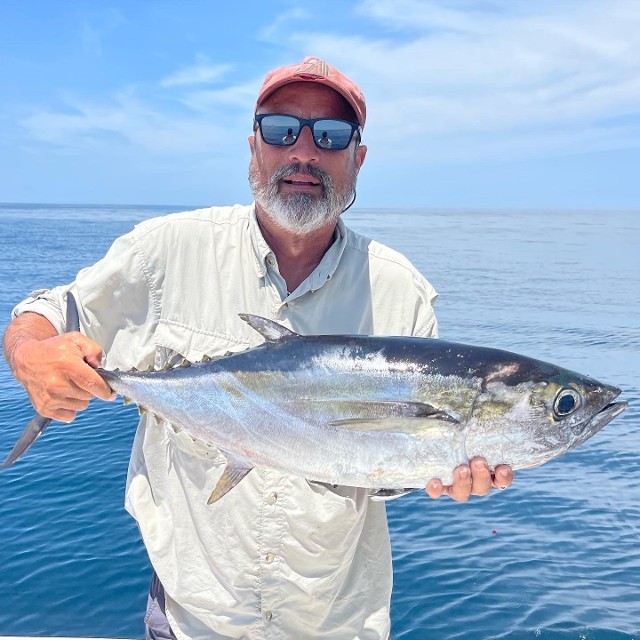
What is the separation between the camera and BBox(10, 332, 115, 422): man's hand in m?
2.21

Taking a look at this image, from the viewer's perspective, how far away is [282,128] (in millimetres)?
2809

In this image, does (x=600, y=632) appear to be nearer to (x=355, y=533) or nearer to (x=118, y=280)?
(x=355, y=533)

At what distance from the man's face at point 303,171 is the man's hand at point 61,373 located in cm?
95

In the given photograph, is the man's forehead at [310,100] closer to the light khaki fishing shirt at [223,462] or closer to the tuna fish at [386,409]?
the light khaki fishing shirt at [223,462]

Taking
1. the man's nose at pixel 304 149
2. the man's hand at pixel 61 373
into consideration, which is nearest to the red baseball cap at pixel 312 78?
the man's nose at pixel 304 149

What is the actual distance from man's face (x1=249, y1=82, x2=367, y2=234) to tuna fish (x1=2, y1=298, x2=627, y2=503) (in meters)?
0.58

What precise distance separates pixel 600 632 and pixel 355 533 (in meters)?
3.66

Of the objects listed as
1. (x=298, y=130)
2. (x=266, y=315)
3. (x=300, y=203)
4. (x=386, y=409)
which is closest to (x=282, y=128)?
(x=298, y=130)

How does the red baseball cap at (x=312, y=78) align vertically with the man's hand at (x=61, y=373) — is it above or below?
above

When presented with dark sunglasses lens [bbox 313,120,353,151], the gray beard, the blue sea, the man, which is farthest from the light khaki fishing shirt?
the blue sea

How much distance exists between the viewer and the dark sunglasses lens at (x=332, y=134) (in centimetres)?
281

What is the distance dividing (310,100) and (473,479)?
5.62 ft

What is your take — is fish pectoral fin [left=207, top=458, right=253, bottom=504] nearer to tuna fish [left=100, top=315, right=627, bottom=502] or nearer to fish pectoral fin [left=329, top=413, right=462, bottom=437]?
tuna fish [left=100, top=315, right=627, bottom=502]

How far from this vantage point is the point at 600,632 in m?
5.25
